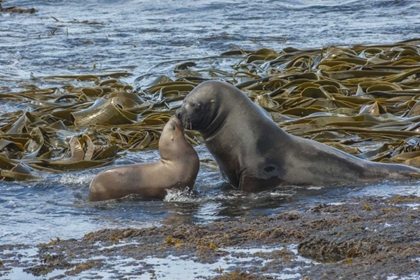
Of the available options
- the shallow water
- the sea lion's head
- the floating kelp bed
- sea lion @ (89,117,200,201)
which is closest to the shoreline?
the shallow water

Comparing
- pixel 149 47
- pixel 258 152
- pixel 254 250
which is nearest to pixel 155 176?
pixel 258 152

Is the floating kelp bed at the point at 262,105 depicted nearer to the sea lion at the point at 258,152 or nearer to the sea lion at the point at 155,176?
the sea lion at the point at 258,152

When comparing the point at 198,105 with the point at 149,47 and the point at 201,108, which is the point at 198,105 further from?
the point at 149,47

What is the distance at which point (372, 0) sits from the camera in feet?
71.9

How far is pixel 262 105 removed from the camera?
396 inches

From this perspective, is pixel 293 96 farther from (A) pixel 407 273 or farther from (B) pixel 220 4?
(B) pixel 220 4

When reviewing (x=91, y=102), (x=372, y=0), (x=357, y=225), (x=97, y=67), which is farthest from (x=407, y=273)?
(x=372, y=0)

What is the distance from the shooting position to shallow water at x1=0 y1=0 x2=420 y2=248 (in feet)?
21.7

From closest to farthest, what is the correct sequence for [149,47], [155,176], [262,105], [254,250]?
[254,250] → [155,176] → [262,105] → [149,47]

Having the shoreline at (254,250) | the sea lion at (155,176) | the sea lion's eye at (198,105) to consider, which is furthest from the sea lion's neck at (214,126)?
the shoreline at (254,250)

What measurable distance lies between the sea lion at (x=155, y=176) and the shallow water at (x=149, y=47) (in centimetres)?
10

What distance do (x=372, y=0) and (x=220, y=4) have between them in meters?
3.83

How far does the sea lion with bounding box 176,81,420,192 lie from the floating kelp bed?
77cm

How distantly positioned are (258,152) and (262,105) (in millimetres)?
2890
